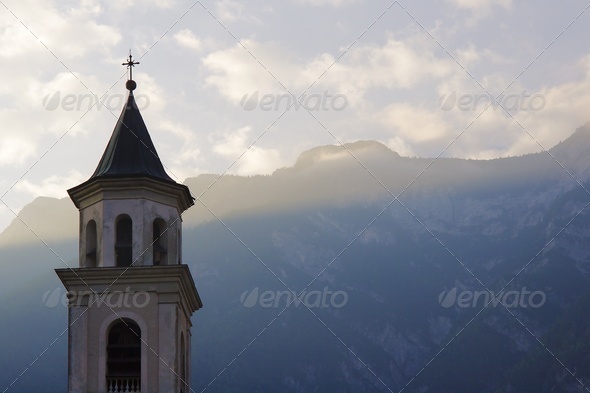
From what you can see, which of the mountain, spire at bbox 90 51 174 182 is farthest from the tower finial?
the mountain

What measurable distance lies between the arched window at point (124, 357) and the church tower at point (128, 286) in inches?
1.1

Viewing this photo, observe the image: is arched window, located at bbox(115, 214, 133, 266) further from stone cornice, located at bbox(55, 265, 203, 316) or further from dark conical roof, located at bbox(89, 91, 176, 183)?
dark conical roof, located at bbox(89, 91, 176, 183)

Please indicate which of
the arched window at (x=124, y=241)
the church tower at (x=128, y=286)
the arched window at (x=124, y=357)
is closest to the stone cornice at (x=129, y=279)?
the church tower at (x=128, y=286)

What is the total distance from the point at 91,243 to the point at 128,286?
2.36 m

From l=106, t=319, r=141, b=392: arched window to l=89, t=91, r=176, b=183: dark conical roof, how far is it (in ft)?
15.3

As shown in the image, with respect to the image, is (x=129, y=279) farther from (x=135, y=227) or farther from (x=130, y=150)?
(x=130, y=150)

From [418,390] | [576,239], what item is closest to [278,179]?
[576,239]

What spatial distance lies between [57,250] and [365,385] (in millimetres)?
35110

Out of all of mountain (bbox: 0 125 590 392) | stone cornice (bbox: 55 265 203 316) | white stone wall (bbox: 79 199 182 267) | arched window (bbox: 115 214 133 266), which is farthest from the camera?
mountain (bbox: 0 125 590 392)

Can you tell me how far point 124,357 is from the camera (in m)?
46.5

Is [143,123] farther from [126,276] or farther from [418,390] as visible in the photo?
[418,390]

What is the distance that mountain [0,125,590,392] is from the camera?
114 meters

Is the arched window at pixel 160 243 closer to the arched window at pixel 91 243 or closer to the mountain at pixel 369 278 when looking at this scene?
the arched window at pixel 91 243

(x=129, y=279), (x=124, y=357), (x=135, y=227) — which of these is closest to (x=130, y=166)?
(x=135, y=227)
